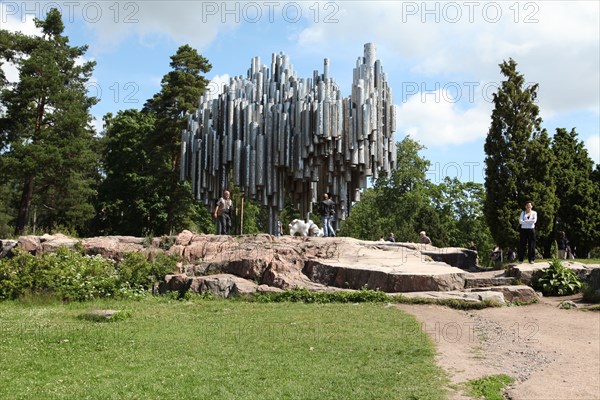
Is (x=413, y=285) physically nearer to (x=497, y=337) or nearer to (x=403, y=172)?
(x=497, y=337)

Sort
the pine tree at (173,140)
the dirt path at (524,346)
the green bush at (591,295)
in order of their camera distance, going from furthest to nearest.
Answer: the pine tree at (173,140) → the green bush at (591,295) → the dirt path at (524,346)

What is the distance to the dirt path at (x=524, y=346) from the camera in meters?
8.80

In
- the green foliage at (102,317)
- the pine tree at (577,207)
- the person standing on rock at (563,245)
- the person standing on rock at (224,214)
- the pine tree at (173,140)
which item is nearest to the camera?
the green foliage at (102,317)

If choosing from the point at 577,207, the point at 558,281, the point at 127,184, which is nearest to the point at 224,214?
A: the point at 558,281

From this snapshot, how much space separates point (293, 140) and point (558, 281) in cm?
1177

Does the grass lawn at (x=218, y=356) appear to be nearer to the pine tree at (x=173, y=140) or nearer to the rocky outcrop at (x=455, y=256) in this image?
the rocky outcrop at (x=455, y=256)

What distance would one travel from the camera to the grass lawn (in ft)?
25.4

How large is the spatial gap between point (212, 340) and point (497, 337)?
17.1 ft

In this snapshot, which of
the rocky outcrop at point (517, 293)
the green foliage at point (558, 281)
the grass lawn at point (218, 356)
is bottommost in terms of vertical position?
the grass lawn at point (218, 356)

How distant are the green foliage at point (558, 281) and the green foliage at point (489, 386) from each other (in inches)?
327

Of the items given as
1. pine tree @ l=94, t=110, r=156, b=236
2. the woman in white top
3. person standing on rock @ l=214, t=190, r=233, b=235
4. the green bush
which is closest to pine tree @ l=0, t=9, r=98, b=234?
pine tree @ l=94, t=110, r=156, b=236

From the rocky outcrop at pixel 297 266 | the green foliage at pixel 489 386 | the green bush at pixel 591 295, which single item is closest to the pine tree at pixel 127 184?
the rocky outcrop at pixel 297 266

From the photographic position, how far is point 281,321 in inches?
480

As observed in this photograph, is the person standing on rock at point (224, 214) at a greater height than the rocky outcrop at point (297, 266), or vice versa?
the person standing on rock at point (224, 214)
